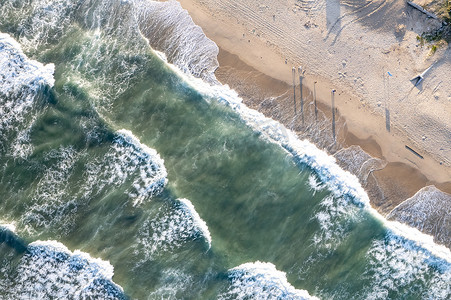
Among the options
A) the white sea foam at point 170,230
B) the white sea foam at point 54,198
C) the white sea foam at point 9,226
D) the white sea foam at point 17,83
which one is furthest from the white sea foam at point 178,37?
the white sea foam at point 9,226

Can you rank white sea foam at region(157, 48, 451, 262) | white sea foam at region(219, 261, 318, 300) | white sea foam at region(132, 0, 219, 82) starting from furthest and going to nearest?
white sea foam at region(132, 0, 219, 82) → white sea foam at region(157, 48, 451, 262) → white sea foam at region(219, 261, 318, 300)

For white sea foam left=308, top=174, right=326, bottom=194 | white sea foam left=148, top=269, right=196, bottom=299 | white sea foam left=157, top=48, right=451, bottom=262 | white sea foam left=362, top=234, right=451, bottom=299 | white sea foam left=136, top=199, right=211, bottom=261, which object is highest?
white sea foam left=157, top=48, right=451, bottom=262

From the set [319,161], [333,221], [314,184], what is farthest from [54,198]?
[333,221]

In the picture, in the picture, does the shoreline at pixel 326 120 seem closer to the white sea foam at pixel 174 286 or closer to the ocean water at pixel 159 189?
the ocean water at pixel 159 189

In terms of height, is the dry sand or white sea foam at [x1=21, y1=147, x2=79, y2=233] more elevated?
the dry sand

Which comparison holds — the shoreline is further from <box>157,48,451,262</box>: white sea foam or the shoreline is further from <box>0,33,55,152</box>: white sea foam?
<box>0,33,55,152</box>: white sea foam

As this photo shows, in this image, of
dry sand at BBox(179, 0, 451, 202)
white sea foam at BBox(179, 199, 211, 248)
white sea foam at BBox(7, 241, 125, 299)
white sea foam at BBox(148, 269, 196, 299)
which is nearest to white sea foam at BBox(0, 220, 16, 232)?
white sea foam at BBox(7, 241, 125, 299)
